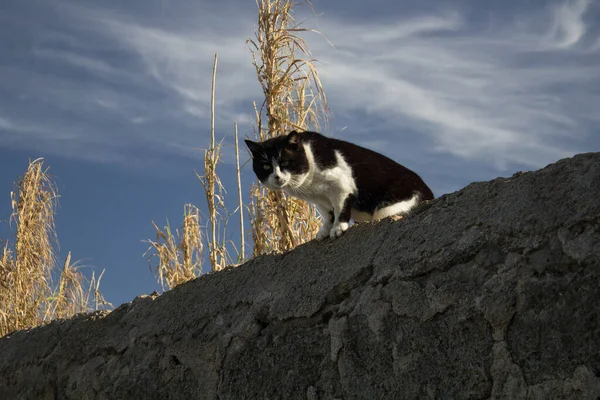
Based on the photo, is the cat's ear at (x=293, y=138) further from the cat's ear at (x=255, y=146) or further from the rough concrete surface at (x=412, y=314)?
the rough concrete surface at (x=412, y=314)

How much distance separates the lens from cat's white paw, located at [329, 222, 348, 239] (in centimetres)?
300

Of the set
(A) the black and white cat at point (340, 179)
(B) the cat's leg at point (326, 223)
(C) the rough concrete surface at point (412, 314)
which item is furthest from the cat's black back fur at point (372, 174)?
(C) the rough concrete surface at point (412, 314)

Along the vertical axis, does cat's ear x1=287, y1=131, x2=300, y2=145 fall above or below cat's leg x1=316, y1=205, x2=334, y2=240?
above

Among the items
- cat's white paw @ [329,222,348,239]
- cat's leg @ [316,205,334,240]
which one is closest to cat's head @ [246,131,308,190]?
cat's leg @ [316,205,334,240]

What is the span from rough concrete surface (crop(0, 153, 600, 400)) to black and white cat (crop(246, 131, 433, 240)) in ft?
0.84

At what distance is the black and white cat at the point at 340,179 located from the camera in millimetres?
3162

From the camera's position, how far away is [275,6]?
4590mm

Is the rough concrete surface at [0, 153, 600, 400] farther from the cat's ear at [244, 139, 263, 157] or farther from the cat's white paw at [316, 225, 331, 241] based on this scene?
the cat's ear at [244, 139, 263, 157]

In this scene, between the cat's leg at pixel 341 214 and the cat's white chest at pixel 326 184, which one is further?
the cat's white chest at pixel 326 184

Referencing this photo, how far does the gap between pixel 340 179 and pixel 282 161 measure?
0.28m

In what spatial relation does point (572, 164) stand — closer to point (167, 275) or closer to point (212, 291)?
point (212, 291)

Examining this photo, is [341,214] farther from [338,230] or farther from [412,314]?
[412,314]

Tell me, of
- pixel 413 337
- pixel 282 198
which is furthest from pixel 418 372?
pixel 282 198

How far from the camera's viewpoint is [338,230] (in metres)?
3.01
